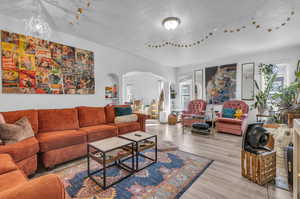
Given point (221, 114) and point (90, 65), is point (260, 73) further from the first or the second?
point (90, 65)

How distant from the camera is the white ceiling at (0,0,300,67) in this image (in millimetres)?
2168

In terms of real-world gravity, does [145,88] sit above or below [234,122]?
above

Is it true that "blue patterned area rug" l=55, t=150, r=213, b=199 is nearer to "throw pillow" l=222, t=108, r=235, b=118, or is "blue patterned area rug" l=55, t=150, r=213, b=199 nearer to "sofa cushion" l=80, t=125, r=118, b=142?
"sofa cushion" l=80, t=125, r=118, b=142

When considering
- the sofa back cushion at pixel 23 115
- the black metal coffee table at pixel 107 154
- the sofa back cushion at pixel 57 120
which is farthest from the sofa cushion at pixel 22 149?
the black metal coffee table at pixel 107 154

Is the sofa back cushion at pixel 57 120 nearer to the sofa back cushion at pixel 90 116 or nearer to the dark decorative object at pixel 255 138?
the sofa back cushion at pixel 90 116

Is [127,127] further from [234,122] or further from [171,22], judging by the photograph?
[234,122]

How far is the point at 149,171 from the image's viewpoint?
7.10 feet

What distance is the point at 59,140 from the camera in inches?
90.0

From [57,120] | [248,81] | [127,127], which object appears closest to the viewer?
[57,120]

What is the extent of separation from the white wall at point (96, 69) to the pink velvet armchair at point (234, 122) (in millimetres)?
3092

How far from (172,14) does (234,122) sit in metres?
3.47

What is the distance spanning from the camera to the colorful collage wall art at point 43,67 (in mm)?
2514

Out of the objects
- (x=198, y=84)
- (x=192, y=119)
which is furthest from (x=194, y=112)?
(x=198, y=84)

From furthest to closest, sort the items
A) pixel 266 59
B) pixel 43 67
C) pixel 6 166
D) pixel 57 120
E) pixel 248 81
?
pixel 248 81 < pixel 266 59 < pixel 43 67 < pixel 57 120 < pixel 6 166
